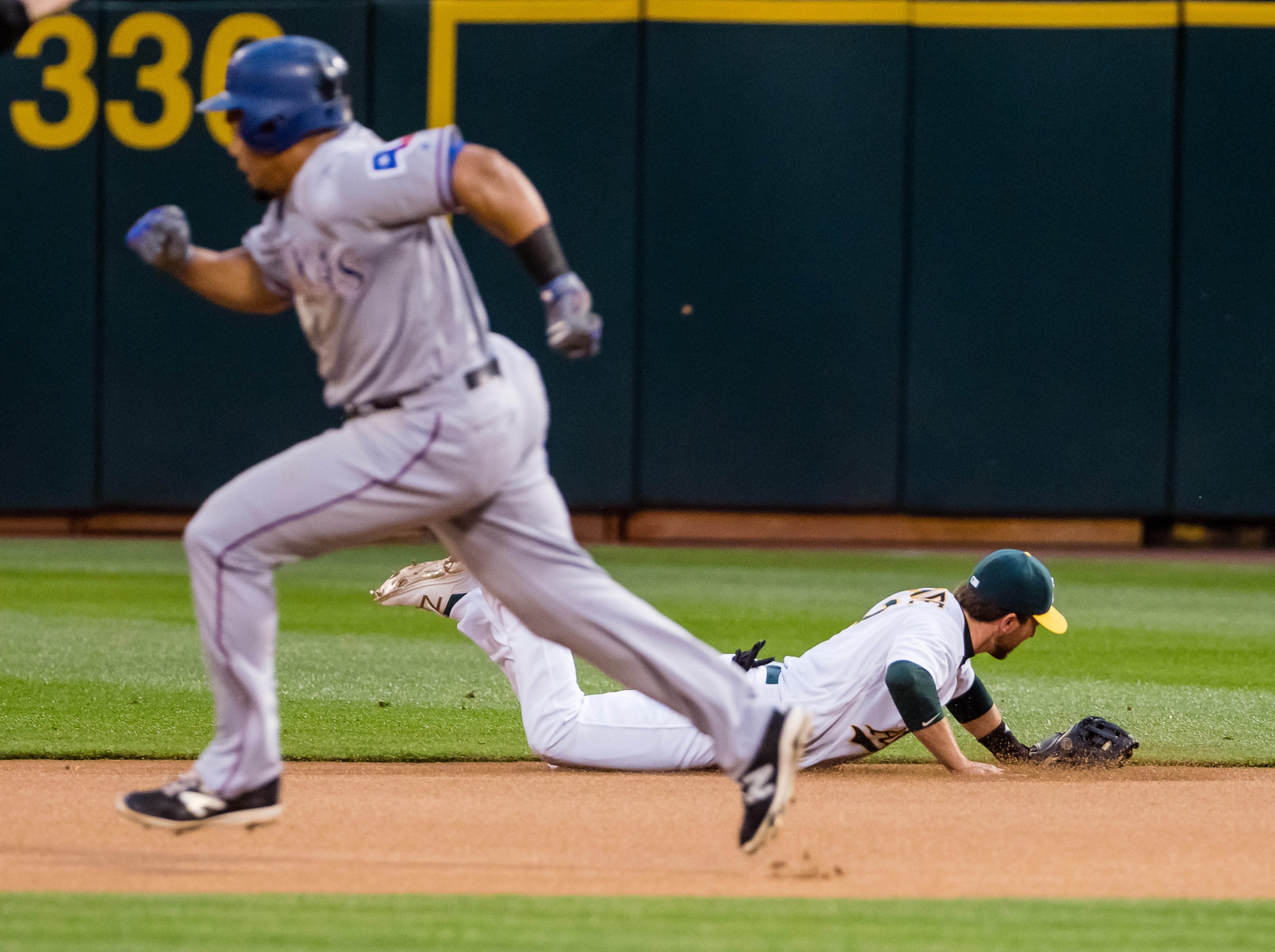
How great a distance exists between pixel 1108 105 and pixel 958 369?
2.19 m

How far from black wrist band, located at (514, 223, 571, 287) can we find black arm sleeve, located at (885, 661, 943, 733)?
1782 mm

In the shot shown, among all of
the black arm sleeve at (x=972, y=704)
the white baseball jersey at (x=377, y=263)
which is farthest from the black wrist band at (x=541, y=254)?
the black arm sleeve at (x=972, y=704)

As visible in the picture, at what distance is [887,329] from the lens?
12.7 m

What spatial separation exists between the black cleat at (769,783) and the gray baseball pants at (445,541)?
0.03 m

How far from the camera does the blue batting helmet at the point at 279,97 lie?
11.4 feet

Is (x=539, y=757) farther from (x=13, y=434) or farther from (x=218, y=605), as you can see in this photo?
(x=13, y=434)

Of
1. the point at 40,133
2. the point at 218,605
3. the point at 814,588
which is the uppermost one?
the point at 40,133

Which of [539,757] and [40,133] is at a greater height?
[40,133]

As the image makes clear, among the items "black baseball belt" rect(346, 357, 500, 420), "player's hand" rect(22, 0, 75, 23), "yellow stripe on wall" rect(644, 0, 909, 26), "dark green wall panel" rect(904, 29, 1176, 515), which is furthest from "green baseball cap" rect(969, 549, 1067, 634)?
"yellow stripe on wall" rect(644, 0, 909, 26)

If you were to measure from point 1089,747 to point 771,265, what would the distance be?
7898 millimetres

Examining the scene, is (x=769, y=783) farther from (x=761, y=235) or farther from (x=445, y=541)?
(x=761, y=235)

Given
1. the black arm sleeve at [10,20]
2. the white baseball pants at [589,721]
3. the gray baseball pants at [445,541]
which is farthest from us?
the white baseball pants at [589,721]

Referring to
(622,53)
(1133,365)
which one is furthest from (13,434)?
(1133,365)

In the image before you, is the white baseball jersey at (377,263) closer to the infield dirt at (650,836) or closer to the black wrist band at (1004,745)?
the infield dirt at (650,836)
